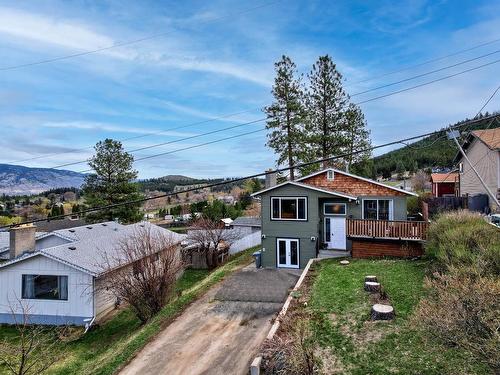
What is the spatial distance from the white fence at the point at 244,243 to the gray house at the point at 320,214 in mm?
10584

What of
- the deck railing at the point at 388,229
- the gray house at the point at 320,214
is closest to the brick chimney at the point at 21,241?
the gray house at the point at 320,214

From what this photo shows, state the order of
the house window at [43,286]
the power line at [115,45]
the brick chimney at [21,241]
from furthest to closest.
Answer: the brick chimney at [21,241], the house window at [43,286], the power line at [115,45]

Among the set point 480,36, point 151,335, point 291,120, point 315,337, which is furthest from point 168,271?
point 291,120

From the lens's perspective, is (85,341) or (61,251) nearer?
(85,341)

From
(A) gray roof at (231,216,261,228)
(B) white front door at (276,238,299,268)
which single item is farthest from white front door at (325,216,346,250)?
(A) gray roof at (231,216,261,228)

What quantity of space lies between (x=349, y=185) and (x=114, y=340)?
1432 centimetres

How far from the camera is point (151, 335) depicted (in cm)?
1116

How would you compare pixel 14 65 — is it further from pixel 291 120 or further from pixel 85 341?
pixel 291 120

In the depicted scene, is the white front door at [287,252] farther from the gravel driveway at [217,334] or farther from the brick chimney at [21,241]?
the brick chimney at [21,241]

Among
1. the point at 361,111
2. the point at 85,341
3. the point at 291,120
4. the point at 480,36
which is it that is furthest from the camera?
the point at 361,111

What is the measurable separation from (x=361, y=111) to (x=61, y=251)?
1193 inches

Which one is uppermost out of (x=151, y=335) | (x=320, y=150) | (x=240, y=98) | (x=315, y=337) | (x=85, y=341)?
(x=240, y=98)

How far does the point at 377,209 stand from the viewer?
20078 millimetres

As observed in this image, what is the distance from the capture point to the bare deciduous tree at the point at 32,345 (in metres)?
10.7
